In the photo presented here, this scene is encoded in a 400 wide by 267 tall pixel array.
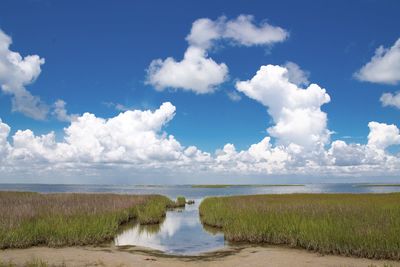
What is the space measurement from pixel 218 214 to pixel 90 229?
1249cm

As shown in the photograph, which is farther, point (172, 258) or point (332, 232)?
point (332, 232)

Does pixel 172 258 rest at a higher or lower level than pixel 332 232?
lower

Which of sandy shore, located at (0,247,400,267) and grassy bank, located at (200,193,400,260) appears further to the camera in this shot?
grassy bank, located at (200,193,400,260)

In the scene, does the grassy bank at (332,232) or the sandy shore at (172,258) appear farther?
the grassy bank at (332,232)

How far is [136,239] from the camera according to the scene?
24188 millimetres

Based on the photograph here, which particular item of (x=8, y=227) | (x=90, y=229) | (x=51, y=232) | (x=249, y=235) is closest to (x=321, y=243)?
(x=249, y=235)

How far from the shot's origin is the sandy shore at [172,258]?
15.8 m

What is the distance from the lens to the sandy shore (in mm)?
15773

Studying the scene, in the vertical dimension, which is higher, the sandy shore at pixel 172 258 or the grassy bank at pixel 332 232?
the grassy bank at pixel 332 232

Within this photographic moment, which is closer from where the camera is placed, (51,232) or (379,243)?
(379,243)

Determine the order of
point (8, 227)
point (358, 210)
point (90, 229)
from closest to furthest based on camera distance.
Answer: point (8, 227), point (90, 229), point (358, 210)

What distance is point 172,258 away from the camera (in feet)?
59.0

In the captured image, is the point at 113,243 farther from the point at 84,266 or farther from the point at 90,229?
the point at 84,266

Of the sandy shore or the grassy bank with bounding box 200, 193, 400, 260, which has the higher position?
the grassy bank with bounding box 200, 193, 400, 260
